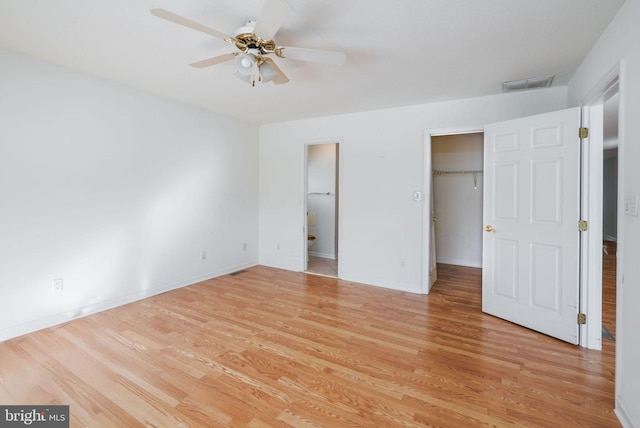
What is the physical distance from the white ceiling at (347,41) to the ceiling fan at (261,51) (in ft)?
0.49

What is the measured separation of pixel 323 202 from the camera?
19.2 feet

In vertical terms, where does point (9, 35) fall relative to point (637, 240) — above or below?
above

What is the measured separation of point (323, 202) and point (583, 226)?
4070 millimetres

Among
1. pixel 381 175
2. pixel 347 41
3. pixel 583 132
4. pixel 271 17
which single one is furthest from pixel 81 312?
pixel 583 132

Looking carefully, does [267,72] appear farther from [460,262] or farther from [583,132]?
[460,262]

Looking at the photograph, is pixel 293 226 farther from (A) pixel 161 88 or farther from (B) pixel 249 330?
(A) pixel 161 88

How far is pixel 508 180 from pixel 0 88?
15.1 feet

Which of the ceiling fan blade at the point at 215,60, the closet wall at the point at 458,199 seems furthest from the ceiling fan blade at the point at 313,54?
the closet wall at the point at 458,199

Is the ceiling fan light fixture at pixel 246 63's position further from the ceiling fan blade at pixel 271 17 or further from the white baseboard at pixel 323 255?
the white baseboard at pixel 323 255

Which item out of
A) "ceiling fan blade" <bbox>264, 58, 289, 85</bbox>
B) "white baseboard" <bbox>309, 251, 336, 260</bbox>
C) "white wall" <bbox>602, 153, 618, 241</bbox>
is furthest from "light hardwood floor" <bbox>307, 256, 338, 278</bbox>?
"white wall" <bbox>602, 153, 618, 241</bbox>

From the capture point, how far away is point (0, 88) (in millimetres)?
2375

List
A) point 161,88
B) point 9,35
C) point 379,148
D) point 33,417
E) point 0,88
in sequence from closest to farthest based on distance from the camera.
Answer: point 33,417, point 9,35, point 0,88, point 161,88, point 379,148

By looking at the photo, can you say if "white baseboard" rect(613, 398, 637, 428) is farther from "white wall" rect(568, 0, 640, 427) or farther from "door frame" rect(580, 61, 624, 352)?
"door frame" rect(580, 61, 624, 352)

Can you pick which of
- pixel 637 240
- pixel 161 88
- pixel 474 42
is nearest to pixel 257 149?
pixel 161 88
